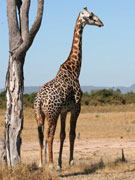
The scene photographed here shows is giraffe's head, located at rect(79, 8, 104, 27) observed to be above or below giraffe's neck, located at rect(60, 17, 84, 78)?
above

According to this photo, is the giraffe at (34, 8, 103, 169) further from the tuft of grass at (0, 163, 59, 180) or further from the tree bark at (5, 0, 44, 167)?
the tuft of grass at (0, 163, 59, 180)

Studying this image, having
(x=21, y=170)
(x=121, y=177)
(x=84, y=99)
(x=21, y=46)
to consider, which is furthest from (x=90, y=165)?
(x=84, y=99)

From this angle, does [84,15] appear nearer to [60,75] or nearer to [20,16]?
[60,75]

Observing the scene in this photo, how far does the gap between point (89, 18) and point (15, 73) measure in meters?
3.54

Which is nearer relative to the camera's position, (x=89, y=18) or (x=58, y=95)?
(x=58, y=95)

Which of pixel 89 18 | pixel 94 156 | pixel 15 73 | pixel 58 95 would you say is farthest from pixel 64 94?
pixel 94 156

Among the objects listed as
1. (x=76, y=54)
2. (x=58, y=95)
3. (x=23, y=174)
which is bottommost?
(x=23, y=174)

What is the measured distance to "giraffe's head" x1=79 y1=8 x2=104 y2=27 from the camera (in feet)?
36.3

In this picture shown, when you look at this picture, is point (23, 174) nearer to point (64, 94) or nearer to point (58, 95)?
point (58, 95)

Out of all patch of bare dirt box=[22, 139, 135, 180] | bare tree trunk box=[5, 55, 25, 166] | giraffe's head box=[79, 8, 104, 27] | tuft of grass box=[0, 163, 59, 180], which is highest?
giraffe's head box=[79, 8, 104, 27]

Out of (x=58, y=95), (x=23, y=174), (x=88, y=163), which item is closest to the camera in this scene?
(x=23, y=174)

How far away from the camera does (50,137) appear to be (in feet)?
30.3

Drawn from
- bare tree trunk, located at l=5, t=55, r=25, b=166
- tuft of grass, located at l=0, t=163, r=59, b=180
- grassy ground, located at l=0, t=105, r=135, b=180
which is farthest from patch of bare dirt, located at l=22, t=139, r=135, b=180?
bare tree trunk, located at l=5, t=55, r=25, b=166

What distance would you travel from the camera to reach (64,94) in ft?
31.4
